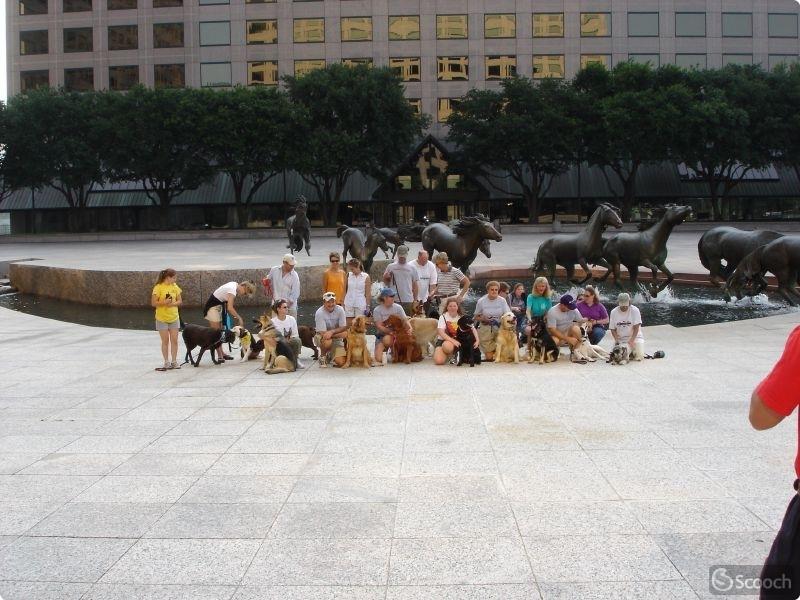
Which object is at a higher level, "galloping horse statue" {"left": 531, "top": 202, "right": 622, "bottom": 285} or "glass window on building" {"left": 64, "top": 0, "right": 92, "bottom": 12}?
"glass window on building" {"left": 64, "top": 0, "right": 92, "bottom": 12}

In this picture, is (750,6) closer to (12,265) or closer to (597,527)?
(12,265)

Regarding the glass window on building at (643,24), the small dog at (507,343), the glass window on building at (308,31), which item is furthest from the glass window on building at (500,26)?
the small dog at (507,343)

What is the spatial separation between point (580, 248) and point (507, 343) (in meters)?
8.83

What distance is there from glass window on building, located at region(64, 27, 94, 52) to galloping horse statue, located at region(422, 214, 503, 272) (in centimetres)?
5658

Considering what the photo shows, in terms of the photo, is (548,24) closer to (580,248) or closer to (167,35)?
(167,35)

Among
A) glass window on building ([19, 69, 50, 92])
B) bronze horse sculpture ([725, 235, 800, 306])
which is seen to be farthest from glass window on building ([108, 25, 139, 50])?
bronze horse sculpture ([725, 235, 800, 306])

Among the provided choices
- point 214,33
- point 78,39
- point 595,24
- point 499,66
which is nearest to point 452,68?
point 499,66

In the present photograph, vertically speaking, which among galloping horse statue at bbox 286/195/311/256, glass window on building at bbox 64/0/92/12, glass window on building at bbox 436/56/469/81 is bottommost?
galloping horse statue at bbox 286/195/311/256

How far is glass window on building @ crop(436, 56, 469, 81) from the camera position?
64.8m

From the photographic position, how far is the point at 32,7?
224ft

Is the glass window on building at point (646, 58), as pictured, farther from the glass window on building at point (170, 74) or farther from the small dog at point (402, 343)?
the small dog at point (402, 343)

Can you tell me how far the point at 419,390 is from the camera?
34.7 feet

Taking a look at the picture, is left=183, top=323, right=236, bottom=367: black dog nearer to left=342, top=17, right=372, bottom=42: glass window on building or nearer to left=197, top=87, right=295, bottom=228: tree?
left=197, top=87, right=295, bottom=228: tree

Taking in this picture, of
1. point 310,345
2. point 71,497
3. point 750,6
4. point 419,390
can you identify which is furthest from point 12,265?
point 750,6
